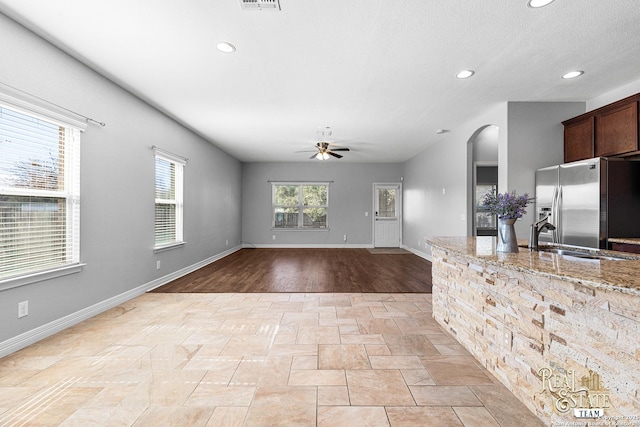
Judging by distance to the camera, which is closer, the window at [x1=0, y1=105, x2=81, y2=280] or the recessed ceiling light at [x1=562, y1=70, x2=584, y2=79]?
the window at [x1=0, y1=105, x2=81, y2=280]

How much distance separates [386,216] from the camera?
29.5 ft

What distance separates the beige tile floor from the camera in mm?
1649

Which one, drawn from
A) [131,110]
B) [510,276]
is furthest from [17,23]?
[510,276]

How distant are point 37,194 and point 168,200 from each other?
2.15 metres

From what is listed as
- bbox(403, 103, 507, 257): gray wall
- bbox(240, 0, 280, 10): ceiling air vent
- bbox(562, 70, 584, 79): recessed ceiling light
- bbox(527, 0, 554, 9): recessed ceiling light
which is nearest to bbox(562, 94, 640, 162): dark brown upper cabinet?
bbox(562, 70, 584, 79): recessed ceiling light

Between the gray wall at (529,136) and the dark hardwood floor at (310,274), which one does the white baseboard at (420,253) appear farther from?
the gray wall at (529,136)

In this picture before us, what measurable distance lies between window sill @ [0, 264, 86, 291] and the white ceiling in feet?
6.64

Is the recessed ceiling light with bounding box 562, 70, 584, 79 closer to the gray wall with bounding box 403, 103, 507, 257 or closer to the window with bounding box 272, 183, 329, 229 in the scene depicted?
the gray wall with bounding box 403, 103, 507, 257

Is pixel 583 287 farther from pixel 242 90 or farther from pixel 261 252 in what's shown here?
pixel 261 252

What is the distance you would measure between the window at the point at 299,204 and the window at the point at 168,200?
155 inches

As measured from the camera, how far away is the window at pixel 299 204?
29.1 feet

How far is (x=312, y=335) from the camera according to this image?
2699 mm

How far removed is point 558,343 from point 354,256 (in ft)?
19.1

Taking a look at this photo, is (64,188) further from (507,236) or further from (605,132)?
(605,132)
